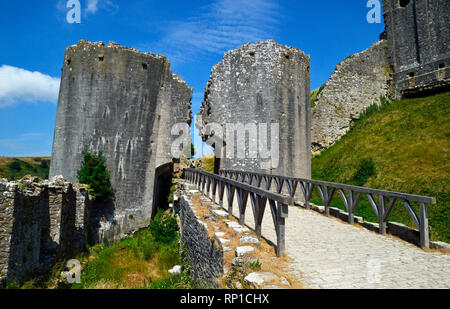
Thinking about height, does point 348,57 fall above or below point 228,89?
above

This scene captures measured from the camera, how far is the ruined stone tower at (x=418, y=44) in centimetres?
2025

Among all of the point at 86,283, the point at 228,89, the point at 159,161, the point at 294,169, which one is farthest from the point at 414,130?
the point at 86,283

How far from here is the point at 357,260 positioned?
14.6ft

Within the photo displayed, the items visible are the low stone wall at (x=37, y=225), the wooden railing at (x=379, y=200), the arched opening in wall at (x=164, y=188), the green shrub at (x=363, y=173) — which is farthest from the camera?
the arched opening in wall at (x=164, y=188)

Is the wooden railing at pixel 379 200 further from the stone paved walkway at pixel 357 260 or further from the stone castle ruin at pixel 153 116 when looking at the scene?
the stone castle ruin at pixel 153 116

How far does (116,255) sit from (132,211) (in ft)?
8.96

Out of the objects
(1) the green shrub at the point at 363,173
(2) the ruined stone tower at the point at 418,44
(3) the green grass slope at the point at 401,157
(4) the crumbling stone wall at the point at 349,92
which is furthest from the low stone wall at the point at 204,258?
(2) the ruined stone tower at the point at 418,44

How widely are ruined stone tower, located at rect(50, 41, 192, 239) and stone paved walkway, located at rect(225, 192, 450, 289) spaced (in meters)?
8.89

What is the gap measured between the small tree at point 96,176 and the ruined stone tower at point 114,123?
0.30 metres

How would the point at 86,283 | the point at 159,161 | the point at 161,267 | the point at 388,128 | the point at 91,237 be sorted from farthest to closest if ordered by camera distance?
1. the point at 388,128
2. the point at 159,161
3. the point at 91,237
4. the point at 161,267
5. the point at 86,283

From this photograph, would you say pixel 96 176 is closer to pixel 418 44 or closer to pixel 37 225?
pixel 37 225

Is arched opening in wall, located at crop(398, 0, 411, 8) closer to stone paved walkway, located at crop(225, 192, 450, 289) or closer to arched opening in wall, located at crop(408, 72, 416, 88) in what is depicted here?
arched opening in wall, located at crop(408, 72, 416, 88)

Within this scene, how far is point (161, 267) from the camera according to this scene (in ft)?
34.9
